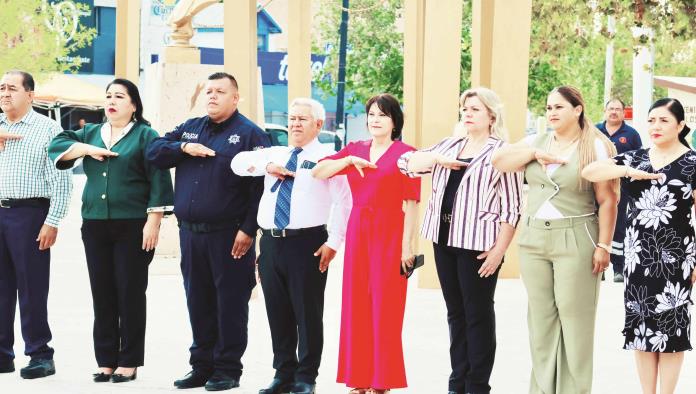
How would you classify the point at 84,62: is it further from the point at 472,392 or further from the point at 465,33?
the point at 472,392

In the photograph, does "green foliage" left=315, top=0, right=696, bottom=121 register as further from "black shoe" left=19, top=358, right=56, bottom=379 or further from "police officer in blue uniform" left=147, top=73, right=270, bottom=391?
"black shoe" left=19, top=358, right=56, bottom=379

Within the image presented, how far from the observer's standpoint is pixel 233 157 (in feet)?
27.7

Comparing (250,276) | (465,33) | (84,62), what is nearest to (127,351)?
(250,276)

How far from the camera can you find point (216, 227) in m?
8.45

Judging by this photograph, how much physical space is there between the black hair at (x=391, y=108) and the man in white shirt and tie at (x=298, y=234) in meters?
0.36

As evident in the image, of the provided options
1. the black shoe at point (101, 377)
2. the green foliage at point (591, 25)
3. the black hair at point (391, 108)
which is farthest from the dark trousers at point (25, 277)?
A: the green foliage at point (591, 25)

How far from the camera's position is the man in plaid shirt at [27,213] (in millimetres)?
9016

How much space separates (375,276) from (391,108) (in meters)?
0.96

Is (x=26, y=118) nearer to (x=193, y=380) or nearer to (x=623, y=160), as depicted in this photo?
(x=193, y=380)

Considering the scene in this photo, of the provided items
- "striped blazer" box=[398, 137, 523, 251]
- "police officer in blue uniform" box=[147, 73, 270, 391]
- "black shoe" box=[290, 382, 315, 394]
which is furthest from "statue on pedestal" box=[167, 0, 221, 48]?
"striped blazer" box=[398, 137, 523, 251]

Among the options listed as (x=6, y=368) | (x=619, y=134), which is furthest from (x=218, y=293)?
(x=619, y=134)

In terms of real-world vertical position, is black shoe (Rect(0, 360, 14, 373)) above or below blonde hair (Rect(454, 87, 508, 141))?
below

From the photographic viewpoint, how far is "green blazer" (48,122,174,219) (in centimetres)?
866

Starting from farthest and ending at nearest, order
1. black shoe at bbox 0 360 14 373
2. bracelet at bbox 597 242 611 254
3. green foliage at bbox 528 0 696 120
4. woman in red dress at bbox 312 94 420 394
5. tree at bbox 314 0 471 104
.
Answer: tree at bbox 314 0 471 104
green foliage at bbox 528 0 696 120
black shoe at bbox 0 360 14 373
woman in red dress at bbox 312 94 420 394
bracelet at bbox 597 242 611 254
